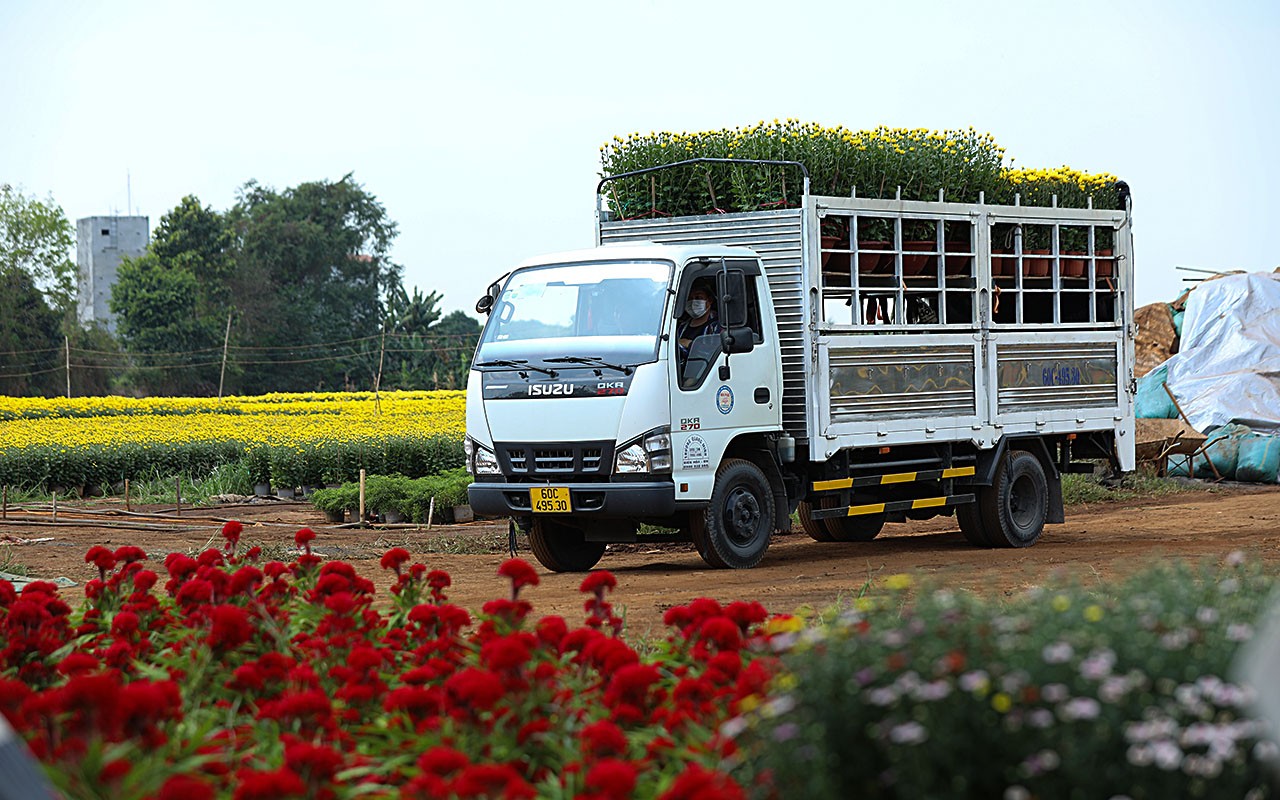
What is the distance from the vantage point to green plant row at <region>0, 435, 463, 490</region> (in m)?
22.9

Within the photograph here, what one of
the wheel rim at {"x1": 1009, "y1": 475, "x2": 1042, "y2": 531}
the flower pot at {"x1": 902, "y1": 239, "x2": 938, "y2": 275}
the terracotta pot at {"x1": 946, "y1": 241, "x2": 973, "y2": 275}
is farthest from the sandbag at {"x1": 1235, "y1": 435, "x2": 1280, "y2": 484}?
the flower pot at {"x1": 902, "y1": 239, "x2": 938, "y2": 275}

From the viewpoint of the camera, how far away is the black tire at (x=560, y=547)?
13.6 metres

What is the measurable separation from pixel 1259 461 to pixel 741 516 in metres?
14.8

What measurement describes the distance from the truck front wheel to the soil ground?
0.66 ft

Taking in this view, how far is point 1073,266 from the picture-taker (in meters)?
16.0

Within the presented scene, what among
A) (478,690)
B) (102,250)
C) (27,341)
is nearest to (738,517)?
(478,690)

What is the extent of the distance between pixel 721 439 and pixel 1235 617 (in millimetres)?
8535

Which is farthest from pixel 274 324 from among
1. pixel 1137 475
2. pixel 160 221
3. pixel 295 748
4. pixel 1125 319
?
pixel 295 748

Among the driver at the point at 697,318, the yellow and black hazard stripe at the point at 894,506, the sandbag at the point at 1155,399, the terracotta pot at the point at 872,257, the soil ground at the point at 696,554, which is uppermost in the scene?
the terracotta pot at the point at 872,257

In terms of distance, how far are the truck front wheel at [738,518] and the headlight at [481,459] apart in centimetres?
183

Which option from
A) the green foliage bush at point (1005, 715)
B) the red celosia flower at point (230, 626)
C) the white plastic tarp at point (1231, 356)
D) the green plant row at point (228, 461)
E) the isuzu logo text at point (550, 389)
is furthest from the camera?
the white plastic tarp at point (1231, 356)

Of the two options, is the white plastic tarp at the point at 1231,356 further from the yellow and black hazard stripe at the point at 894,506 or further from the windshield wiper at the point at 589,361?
the windshield wiper at the point at 589,361

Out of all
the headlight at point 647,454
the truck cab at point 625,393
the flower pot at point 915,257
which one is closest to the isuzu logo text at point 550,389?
the truck cab at point 625,393

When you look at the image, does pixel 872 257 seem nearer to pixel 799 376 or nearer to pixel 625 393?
pixel 799 376
